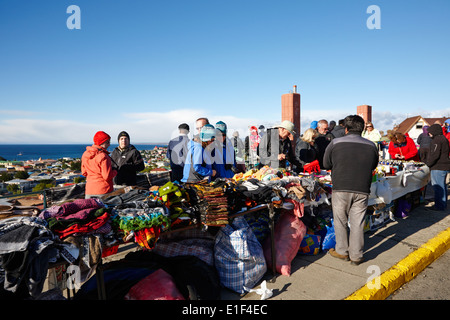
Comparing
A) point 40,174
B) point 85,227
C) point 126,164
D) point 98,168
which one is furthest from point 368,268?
point 40,174

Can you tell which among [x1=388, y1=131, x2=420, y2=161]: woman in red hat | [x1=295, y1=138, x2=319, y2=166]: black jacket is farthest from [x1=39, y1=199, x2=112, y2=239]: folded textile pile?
[x1=388, y1=131, x2=420, y2=161]: woman in red hat

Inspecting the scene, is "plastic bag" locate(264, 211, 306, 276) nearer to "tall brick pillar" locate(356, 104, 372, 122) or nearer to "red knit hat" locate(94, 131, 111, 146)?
"red knit hat" locate(94, 131, 111, 146)

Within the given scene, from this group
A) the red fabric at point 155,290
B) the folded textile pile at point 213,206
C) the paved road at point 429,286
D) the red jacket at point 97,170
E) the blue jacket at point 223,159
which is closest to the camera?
the red fabric at point 155,290

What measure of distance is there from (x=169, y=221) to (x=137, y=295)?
29.9 inches

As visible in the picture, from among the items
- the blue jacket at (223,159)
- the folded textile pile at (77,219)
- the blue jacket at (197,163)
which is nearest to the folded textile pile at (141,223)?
the folded textile pile at (77,219)

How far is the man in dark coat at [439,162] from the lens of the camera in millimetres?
6750

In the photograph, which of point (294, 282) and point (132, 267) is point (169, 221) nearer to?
point (132, 267)

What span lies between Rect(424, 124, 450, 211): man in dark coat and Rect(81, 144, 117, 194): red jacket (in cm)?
708

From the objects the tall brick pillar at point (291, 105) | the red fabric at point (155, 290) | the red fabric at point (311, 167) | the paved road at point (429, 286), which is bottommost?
the paved road at point (429, 286)

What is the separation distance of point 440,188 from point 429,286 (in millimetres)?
4169

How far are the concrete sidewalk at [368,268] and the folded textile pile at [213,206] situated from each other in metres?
0.93

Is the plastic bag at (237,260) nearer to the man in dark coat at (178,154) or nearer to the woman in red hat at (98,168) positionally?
the woman in red hat at (98,168)

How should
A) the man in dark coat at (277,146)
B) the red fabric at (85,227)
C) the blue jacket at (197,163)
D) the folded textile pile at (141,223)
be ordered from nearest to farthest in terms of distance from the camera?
1. the red fabric at (85,227)
2. the folded textile pile at (141,223)
3. the blue jacket at (197,163)
4. the man in dark coat at (277,146)

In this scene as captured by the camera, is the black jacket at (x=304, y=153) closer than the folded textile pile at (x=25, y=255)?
No
